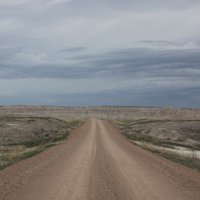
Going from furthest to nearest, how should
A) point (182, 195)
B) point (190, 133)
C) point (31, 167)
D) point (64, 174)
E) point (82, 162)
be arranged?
1. point (190, 133)
2. point (82, 162)
3. point (31, 167)
4. point (64, 174)
5. point (182, 195)

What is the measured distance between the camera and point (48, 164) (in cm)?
2444

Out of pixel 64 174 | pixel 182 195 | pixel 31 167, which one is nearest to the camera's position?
pixel 182 195

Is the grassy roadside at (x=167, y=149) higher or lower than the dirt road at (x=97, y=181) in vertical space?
lower

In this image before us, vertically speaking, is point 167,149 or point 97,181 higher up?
point 97,181

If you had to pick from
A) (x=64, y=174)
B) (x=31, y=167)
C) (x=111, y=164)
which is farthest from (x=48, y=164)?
(x=64, y=174)

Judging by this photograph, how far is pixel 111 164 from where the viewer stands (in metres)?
24.0

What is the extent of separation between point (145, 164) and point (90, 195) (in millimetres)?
10434

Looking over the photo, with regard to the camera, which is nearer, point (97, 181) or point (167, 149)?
point (97, 181)

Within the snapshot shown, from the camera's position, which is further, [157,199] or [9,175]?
[9,175]

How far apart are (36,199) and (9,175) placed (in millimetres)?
6633

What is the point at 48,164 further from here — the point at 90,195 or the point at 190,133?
the point at 190,133

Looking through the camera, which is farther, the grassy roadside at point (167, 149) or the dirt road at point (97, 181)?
the grassy roadside at point (167, 149)

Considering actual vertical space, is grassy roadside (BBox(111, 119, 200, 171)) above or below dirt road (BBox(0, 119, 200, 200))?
below

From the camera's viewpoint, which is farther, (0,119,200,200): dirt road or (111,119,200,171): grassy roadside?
(111,119,200,171): grassy roadside
